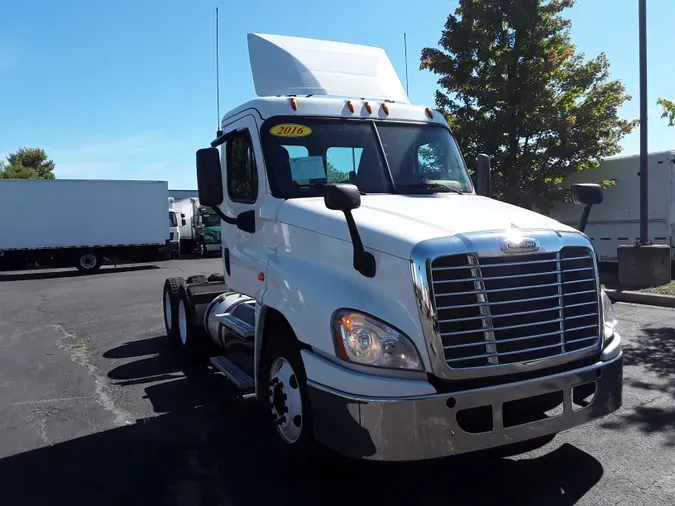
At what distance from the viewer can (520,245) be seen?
11.3ft

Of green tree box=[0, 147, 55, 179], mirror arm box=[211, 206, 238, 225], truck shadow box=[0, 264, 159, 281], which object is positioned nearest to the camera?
mirror arm box=[211, 206, 238, 225]

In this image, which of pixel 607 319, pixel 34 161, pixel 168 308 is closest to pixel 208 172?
pixel 607 319

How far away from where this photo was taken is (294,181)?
466cm

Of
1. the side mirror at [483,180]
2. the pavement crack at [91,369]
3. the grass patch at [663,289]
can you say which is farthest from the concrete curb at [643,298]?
the pavement crack at [91,369]

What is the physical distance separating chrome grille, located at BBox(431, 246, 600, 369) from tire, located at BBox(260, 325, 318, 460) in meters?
1.02

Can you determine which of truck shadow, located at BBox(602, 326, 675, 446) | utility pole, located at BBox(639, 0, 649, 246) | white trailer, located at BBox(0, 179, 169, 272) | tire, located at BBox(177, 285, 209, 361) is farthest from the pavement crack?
white trailer, located at BBox(0, 179, 169, 272)

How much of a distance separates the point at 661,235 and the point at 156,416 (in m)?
13.4

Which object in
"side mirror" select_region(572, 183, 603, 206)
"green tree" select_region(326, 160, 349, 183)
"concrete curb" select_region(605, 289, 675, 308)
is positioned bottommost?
"concrete curb" select_region(605, 289, 675, 308)

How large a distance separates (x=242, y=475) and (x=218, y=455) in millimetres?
458

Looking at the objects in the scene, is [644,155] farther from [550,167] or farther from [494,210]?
[494,210]

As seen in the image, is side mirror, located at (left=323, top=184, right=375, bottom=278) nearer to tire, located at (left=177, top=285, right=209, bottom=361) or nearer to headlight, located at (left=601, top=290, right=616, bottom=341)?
headlight, located at (left=601, top=290, right=616, bottom=341)

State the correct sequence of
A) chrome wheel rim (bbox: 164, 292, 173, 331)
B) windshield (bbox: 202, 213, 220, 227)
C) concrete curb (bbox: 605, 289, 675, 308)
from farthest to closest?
windshield (bbox: 202, 213, 220, 227) → concrete curb (bbox: 605, 289, 675, 308) → chrome wheel rim (bbox: 164, 292, 173, 331)

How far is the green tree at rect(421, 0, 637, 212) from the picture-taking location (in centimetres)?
1522

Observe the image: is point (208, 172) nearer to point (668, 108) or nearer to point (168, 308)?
point (168, 308)
